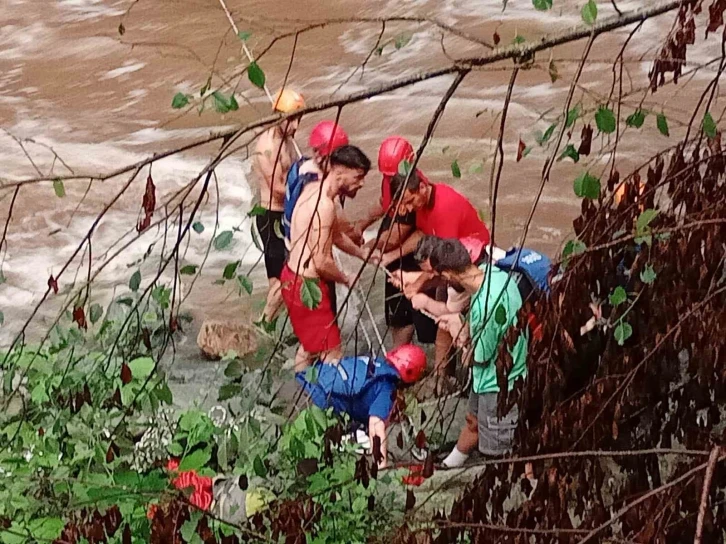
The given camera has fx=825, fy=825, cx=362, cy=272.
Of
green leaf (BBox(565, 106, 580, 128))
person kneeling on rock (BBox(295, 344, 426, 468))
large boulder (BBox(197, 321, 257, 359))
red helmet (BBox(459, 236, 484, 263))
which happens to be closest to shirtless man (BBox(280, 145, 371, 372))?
person kneeling on rock (BBox(295, 344, 426, 468))

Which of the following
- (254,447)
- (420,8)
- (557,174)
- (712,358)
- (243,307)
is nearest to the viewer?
(712,358)

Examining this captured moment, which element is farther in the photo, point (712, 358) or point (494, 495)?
point (494, 495)

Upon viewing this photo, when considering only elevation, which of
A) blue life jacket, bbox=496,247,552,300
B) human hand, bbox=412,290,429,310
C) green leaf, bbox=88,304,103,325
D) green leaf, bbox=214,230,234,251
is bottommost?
human hand, bbox=412,290,429,310

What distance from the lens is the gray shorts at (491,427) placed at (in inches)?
114

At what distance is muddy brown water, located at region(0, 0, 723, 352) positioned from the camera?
5.24 meters

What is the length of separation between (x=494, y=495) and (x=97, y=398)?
1.57 m

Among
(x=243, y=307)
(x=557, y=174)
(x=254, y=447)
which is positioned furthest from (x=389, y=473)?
(x=557, y=174)

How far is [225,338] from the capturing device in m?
4.10

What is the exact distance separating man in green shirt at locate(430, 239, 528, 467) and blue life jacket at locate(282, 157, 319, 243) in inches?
26.3

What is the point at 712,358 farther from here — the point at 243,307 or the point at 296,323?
the point at 243,307

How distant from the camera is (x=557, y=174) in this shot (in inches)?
229

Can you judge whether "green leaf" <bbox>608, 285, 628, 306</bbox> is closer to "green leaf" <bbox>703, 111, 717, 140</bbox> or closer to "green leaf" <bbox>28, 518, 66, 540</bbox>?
"green leaf" <bbox>703, 111, 717, 140</bbox>

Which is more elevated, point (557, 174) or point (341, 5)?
point (341, 5)

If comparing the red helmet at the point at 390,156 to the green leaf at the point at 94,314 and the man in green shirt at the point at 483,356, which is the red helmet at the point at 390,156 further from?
the green leaf at the point at 94,314
